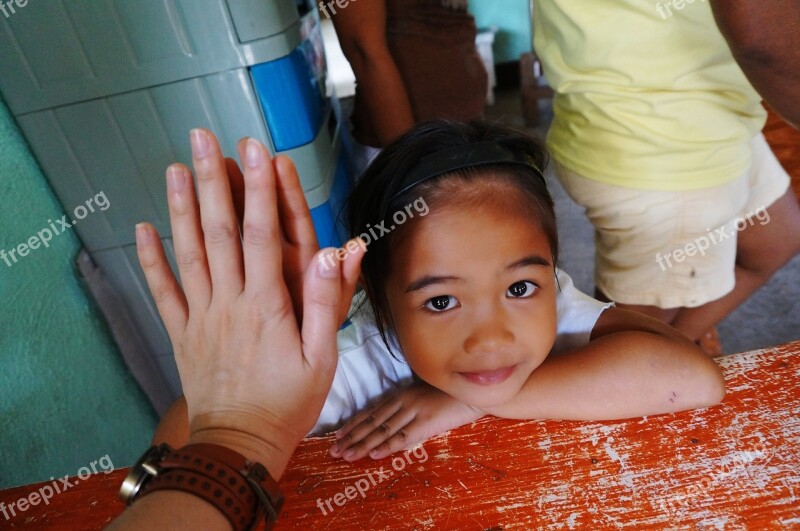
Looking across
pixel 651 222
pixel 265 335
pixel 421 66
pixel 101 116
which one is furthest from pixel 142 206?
pixel 651 222

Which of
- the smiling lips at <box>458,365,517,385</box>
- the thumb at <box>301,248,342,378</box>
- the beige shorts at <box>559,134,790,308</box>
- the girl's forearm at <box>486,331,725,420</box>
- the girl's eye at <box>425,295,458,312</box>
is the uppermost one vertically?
the thumb at <box>301,248,342,378</box>

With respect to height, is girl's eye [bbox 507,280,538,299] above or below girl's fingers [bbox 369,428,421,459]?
above

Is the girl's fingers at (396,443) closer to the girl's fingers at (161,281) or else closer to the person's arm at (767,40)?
the girl's fingers at (161,281)

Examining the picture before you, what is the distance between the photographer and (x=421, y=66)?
4.64ft

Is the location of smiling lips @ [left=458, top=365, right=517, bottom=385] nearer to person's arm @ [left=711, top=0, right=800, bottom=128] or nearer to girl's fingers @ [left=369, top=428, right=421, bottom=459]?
girl's fingers @ [left=369, top=428, right=421, bottom=459]

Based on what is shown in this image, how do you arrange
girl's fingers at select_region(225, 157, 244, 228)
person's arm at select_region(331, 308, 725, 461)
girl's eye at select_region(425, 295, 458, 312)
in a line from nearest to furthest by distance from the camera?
girl's fingers at select_region(225, 157, 244, 228), person's arm at select_region(331, 308, 725, 461), girl's eye at select_region(425, 295, 458, 312)

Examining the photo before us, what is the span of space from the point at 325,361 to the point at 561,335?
1.76 ft

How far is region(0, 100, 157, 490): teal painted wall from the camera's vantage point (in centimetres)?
95

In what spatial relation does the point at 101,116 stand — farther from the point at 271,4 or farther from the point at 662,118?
the point at 662,118

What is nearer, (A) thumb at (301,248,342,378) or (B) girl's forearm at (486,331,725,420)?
(A) thumb at (301,248,342,378)

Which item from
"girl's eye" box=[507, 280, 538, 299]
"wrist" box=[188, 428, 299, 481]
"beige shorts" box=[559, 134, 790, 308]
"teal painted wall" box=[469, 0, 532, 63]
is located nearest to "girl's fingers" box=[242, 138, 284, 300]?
"wrist" box=[188, 428, 299, 481]

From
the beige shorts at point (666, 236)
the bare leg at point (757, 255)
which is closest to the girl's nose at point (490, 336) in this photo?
the beige shorts at point (666, 236)

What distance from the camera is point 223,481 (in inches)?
17.1

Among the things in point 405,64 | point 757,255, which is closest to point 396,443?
point 405,64
